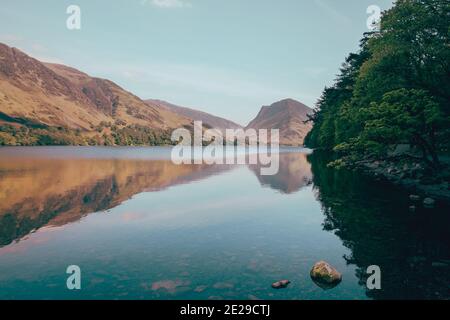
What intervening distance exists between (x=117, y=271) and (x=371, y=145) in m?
34.0

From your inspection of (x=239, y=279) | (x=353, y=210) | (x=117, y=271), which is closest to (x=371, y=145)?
(x=353, y=210)

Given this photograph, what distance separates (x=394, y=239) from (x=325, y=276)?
29.2 feet

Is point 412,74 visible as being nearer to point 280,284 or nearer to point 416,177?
point 416,177

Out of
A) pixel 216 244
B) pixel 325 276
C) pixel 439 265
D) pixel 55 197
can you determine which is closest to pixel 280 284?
pixel 325 276

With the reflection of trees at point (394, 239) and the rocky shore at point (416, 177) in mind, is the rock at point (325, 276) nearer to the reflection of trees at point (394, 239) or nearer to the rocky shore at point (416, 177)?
the reflection of trees at point (394, 239)

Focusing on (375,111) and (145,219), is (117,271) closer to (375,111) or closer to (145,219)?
(145,219)

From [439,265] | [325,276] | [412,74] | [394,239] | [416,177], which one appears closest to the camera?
[325,276]

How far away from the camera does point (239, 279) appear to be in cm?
1516

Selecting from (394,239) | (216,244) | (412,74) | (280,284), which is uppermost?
(412,74)

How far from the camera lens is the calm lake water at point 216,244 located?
14.2 meters

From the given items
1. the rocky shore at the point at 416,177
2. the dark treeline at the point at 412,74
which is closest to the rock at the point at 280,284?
the rocky shore at the point at 416,177

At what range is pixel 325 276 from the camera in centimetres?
1478

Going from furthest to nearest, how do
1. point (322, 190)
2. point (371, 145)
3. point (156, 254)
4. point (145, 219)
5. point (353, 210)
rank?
point (322, 190) → point (371, 145) → point (353, 210) → point (145, 219) → point (156, 254)

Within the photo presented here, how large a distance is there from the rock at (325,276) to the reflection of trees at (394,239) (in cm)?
118
